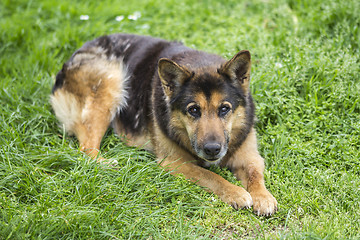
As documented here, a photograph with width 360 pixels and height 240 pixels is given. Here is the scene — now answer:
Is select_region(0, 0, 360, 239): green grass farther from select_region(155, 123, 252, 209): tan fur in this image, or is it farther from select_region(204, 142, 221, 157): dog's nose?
select_region(204, 142, 221, 157): dog's nose

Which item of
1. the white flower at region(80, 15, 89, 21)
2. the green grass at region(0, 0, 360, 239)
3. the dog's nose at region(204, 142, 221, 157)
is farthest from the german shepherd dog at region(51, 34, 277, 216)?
the white flower at region(80, 15, 89, 21)

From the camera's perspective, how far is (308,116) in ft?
15.8

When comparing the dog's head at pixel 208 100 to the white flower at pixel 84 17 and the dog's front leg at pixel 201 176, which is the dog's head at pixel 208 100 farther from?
the white flower at pixel 84 17

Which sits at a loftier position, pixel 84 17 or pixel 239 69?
pixel 239 69

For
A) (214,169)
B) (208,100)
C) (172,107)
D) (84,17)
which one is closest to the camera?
(208,100)

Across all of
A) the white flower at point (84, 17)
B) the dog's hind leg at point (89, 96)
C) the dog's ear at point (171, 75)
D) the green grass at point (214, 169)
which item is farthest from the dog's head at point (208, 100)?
the white flower at point (84, 17)

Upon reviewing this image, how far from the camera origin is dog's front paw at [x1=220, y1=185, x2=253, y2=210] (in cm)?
377

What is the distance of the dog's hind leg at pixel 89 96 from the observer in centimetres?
497

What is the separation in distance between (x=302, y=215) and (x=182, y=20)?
4877 mm

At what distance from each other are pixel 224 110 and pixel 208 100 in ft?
0.69

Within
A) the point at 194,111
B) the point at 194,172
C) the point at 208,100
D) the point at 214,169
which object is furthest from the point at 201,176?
the point at 208,100

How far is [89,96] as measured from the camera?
505 cm

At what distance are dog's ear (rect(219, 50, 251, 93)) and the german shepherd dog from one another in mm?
10

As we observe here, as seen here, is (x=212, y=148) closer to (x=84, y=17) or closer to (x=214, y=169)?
(x=214, y=169)
